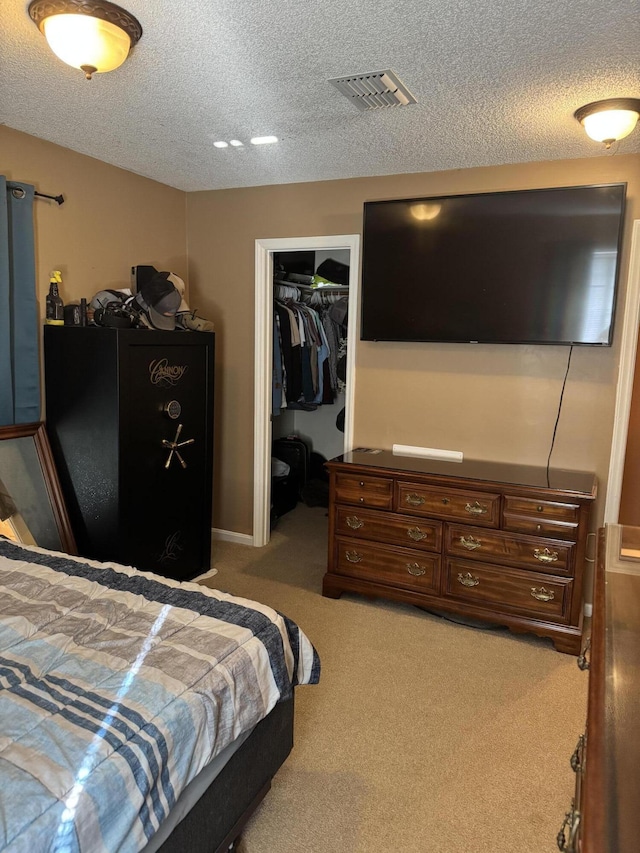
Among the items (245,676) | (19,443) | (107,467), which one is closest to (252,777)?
(245,676)

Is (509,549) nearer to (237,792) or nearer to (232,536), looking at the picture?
(237,792)

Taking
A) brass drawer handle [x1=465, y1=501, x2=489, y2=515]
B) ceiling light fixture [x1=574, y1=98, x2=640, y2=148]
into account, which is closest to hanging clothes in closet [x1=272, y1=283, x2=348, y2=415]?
brass drawer handle [x1=465, y1=501, x2=489, y2=515]

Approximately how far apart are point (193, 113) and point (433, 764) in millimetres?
2729

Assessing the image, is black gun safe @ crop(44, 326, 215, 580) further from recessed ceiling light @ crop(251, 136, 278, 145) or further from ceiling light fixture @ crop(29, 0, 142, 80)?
ceiling light fixture @ crop(29, 0, 142, 80)

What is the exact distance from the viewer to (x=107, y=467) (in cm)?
287

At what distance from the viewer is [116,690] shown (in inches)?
54.0

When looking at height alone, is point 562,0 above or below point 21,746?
above

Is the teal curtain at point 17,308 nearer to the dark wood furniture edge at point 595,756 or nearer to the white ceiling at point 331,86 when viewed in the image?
the white ceiling at point 331,86

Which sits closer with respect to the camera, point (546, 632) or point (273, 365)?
point (546, 632)

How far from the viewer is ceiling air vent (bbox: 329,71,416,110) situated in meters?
2.10

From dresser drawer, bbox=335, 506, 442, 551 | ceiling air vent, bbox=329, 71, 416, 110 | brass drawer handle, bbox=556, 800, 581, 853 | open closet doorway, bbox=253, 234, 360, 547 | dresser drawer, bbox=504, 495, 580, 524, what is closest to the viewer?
brass drawer handle, bbox=556, 800, 581, 853

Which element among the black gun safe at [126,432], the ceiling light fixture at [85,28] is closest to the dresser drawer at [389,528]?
the black gun safe at [126,432]

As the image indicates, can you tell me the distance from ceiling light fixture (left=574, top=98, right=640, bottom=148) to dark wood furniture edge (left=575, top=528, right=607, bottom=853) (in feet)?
6.49

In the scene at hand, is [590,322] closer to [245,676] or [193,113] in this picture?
[193,113]
